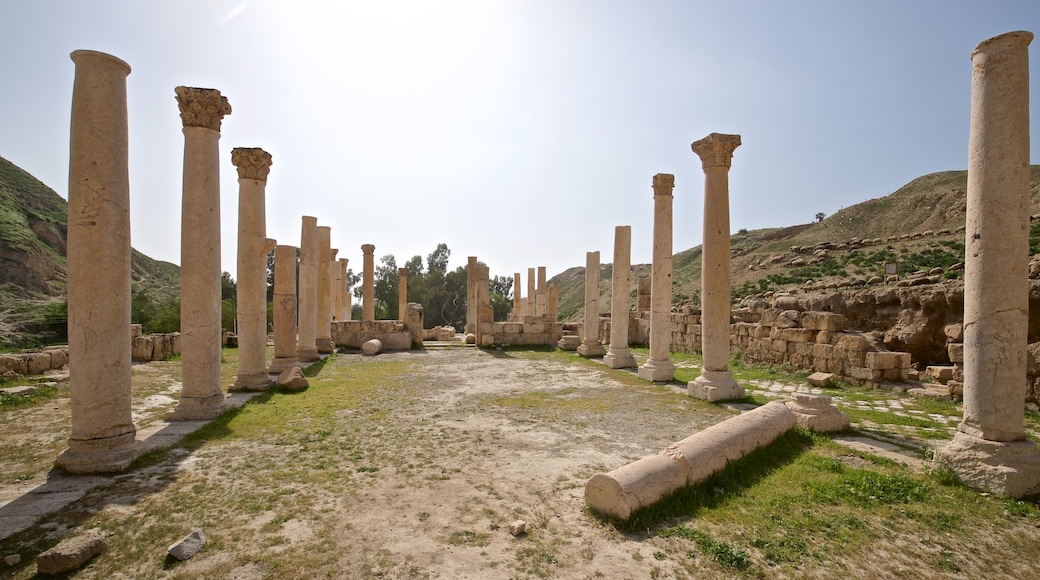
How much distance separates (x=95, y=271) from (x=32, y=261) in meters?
37.0

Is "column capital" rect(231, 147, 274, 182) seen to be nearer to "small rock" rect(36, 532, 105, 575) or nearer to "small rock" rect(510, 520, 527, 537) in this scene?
"small rock" rect(36, 532, 105, 575)

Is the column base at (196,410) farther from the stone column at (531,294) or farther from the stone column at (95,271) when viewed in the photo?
the stone column at (531,294)

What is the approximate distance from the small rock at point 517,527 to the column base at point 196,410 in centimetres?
632

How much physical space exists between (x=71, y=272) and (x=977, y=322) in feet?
33.9

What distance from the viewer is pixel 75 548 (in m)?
3.75

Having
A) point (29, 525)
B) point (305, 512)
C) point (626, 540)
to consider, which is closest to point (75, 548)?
point (29, 525)

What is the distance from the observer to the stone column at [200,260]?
8352mm

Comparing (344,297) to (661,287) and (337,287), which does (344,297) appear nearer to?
(337,287)

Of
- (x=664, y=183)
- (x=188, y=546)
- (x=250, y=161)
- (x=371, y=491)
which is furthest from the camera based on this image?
(x=664, y=183)

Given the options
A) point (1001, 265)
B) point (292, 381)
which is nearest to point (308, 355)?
point (292, 381)

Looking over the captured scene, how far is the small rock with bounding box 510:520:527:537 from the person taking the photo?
4.32 m

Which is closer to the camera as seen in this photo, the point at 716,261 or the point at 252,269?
the point at 716,261

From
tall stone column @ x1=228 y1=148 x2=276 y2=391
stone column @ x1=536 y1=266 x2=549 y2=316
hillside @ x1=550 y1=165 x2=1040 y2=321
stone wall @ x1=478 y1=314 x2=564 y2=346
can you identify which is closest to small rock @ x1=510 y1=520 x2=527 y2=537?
tall stone column @ x1=228 y1=148 x2=276 y2=391

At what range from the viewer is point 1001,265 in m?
5.58
